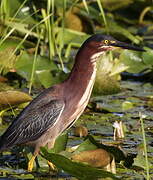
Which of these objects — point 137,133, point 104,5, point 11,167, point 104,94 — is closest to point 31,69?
point 104,94

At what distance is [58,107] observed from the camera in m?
4.80

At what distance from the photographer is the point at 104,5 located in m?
8.87

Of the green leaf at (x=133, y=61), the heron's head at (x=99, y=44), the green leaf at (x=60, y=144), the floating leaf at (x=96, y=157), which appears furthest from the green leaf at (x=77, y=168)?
the green leaf at (x=133, y=61)

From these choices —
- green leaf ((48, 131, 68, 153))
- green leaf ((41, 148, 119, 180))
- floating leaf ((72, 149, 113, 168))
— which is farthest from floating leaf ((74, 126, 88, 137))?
green leaf ((41, 148, 119, 180))

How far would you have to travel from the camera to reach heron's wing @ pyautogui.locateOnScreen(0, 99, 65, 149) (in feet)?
15.8

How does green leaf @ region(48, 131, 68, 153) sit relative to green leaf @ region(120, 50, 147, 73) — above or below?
below

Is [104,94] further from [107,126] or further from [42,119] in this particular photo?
[42,119]

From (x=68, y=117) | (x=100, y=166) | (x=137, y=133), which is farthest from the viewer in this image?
(x=137, y=133)

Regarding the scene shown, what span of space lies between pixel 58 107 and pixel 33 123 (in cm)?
21

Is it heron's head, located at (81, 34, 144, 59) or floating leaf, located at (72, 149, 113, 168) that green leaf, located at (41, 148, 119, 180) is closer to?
floating leaf, located at (72, 149, 113, 168)

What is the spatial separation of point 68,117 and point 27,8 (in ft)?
8.93

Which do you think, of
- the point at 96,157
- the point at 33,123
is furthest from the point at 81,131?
the point at 96,157

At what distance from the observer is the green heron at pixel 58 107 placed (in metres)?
4.80

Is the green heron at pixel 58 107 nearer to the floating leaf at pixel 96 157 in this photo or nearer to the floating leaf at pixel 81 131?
the floating leaf at pixel 96 157
